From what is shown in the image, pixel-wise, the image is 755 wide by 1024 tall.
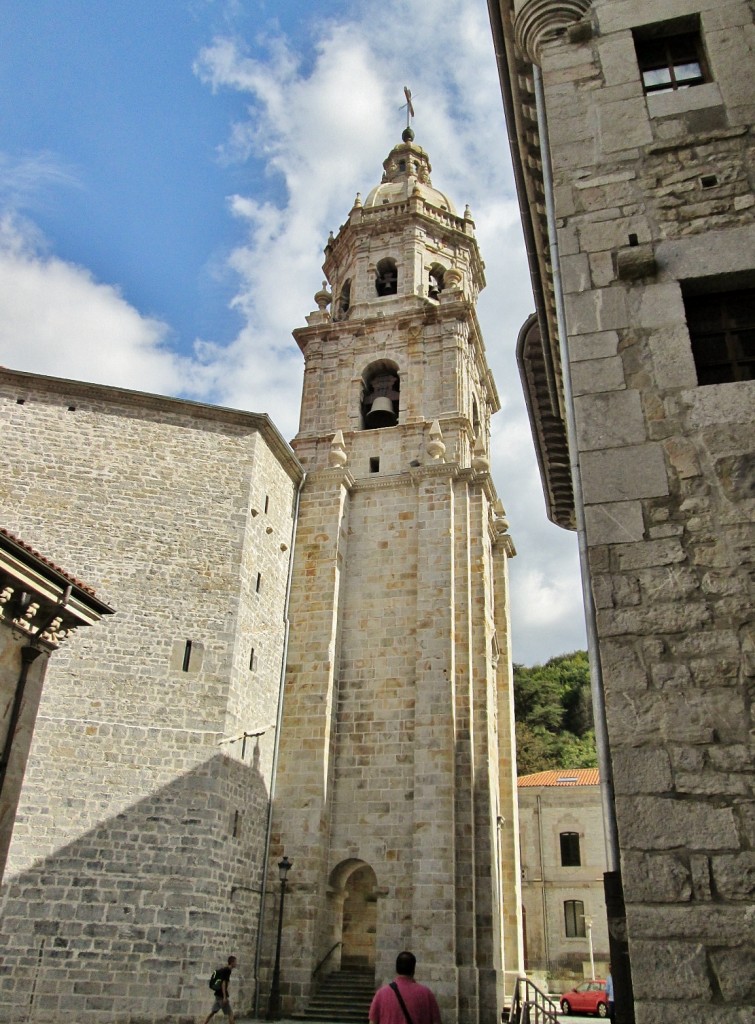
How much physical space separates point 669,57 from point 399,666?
13.8 m

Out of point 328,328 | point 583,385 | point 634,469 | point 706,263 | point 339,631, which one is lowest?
point 634,469

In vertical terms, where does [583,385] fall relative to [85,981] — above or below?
above

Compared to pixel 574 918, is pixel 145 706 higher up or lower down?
higher up

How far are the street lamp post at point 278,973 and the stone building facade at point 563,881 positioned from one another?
1558cm

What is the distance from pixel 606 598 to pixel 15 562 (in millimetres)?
6016

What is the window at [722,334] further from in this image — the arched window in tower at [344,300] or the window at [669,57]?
the arched window in tower at [344,300]

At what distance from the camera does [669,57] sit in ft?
25.0

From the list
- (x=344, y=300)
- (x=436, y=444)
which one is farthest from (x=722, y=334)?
(x=344, y=300)

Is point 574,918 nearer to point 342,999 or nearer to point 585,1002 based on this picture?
point 585,1002

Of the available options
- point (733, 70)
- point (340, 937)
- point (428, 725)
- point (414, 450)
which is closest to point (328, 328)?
point (414, 450)

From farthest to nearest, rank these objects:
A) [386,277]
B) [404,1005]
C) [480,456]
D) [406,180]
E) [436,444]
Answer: [406,180] → [386,277] → [480,456] → [436,444] → [404,1005]

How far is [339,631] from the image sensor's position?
19.6m

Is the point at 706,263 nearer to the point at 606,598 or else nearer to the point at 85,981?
the point at 606,598

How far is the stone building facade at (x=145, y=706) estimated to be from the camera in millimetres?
13148
